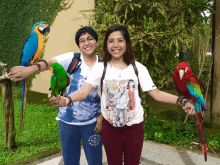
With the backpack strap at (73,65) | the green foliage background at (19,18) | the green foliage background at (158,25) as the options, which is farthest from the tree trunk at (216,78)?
the green foliage background at (19,18)

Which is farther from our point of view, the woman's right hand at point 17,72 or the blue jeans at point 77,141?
the blue jeans at point 77,141

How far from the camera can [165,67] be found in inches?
143

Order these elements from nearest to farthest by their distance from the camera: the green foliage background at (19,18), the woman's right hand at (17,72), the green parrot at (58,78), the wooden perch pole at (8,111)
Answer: the green parrot at (58,78) < the woman's right hand at (17,72) < the wooden perch pole at (8,111) < the green foliage background at (19,18)

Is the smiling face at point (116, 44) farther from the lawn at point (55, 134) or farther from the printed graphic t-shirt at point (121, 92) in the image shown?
the lawn at point (55, 134)

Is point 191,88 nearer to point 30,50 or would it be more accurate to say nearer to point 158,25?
point 30,50

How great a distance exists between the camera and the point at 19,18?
20.7 feet

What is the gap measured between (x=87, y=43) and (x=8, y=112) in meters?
2.32

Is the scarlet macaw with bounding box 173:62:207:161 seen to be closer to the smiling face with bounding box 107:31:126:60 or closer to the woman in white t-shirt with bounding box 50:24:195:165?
the woman in white t-shirt with bounding box 50:24:195:165

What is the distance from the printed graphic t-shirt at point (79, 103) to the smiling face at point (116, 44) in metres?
0.34

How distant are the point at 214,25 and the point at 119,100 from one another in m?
3.24

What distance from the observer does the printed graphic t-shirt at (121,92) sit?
1.50m

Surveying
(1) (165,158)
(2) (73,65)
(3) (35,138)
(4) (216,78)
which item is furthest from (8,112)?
(4) (216,78)

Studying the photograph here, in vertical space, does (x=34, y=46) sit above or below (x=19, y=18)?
below

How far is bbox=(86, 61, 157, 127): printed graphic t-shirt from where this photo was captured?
4.91 feet
